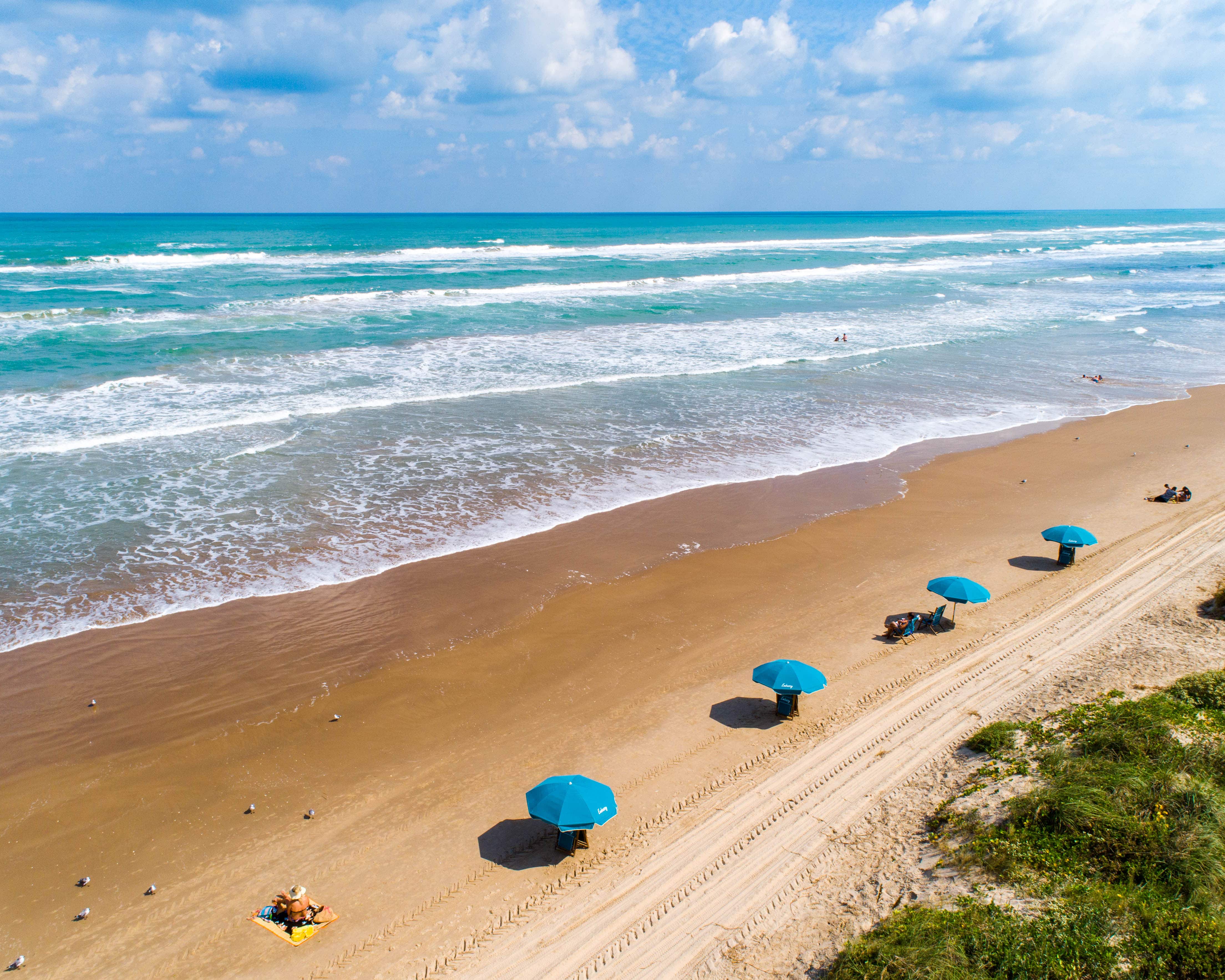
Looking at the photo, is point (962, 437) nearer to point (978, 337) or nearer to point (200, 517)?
point (978, 337)

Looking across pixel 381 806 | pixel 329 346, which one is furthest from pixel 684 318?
pixel 381 806

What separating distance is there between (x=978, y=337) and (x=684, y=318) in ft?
53.2

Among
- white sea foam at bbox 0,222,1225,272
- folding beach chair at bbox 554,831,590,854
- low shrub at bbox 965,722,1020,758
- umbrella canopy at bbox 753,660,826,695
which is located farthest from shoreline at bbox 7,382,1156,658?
white sea foam at bbox 0,222,1225,272

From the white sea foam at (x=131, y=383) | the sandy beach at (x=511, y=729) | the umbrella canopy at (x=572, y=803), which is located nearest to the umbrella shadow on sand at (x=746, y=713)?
the sandy beach at (x=511, y=729)

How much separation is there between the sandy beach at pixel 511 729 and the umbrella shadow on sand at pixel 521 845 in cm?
4

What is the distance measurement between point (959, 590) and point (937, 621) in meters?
0.74

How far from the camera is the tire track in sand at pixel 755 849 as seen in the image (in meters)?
7.75

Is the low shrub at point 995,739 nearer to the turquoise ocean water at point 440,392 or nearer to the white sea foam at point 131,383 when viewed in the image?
the turquoise ocean water at point 440,392

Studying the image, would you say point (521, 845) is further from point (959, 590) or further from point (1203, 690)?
point (1203, 690)

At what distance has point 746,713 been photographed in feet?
37.9

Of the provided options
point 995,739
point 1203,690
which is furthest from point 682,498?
point 1203,690

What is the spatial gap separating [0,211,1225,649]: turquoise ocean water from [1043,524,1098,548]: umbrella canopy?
6.90 m

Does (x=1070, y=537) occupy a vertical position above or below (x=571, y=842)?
above

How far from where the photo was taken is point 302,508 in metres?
18.1
